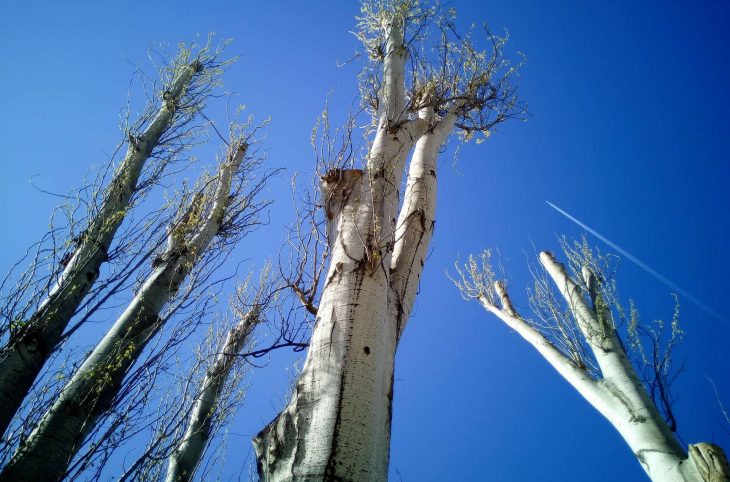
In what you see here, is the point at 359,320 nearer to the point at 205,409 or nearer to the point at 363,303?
the point at 363,303

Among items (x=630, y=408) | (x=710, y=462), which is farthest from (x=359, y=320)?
(x=630, y=408)

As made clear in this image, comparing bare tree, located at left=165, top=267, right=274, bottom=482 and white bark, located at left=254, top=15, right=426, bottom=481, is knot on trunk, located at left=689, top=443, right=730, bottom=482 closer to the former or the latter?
white bark, located at left=254, top=15, right=426, bottom=481

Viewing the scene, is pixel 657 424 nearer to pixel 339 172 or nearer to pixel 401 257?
pixel 401 257

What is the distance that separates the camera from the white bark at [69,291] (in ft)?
8.82

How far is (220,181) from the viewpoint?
18.1 ft

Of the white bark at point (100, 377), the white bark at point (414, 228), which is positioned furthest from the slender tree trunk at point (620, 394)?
the white bark at point (100, 377)

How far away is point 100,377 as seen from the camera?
10.4 ft

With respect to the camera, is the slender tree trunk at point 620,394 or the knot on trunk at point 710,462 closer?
the knot on trunk at point 710,462

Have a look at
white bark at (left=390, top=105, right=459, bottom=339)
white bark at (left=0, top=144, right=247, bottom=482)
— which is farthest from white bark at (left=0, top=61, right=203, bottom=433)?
white bark at (left=390, top=105, right=459, bottom=339)

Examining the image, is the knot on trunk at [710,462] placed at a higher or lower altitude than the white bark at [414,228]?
lower

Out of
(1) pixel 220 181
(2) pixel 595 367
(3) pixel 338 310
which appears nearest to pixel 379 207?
→ (3) pixel 338 310

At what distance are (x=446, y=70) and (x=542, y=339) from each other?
11.5 feet

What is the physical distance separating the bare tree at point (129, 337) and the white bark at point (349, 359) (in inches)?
86.1

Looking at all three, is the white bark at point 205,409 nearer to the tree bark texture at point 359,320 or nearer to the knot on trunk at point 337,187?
the knot on trunk at point 337,187
